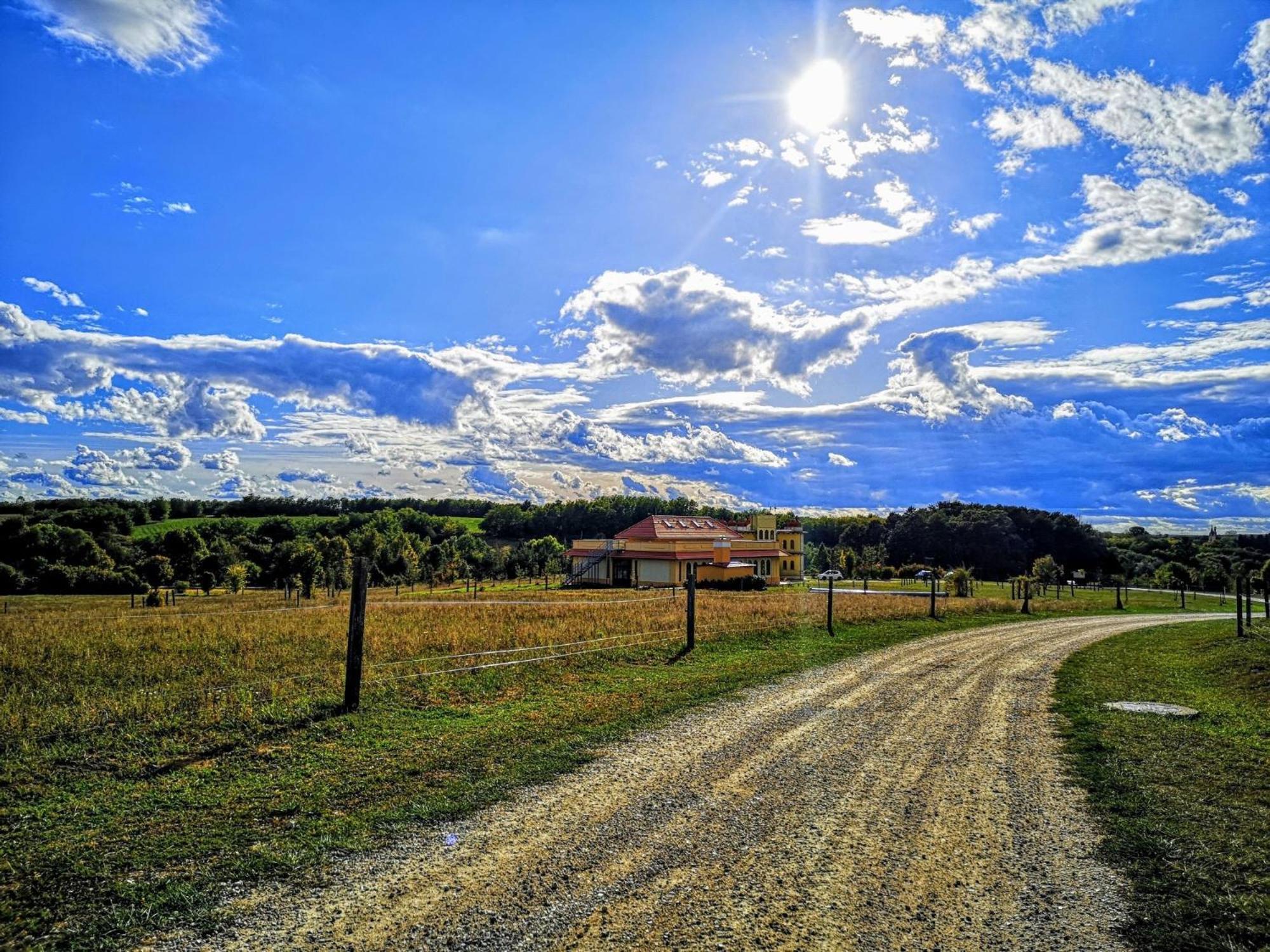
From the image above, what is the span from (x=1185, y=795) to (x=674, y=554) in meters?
58.6

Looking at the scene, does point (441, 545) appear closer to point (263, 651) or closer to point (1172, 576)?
point (263, 651)

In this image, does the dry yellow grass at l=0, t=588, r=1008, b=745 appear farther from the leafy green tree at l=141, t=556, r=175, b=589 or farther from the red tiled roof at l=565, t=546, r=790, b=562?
the leafy green tree at l=141, t=556, r=175, b=589

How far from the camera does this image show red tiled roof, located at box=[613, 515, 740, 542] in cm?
7294

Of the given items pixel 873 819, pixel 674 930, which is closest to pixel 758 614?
pixel 873 819

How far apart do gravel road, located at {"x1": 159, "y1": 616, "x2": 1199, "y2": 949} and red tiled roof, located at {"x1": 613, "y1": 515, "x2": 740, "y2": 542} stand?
200 feet

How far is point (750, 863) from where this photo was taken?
263 inches

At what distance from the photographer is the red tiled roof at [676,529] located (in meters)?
72.9

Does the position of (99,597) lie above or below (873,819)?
below

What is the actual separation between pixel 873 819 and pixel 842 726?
4.43 m

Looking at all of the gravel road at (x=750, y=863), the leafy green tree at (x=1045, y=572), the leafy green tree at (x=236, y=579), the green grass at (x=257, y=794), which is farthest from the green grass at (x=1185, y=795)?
the leafy green tree at (x=1045, y=572)

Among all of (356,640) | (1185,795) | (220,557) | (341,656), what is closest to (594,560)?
(220,557)

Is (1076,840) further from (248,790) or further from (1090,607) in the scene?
(1090,607)

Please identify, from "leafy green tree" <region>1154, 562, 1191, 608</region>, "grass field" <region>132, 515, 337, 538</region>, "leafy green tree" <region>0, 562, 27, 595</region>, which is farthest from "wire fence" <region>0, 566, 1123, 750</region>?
"grass field" <region>132, 515, 337, 538</region>

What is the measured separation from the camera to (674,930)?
5.44 m
